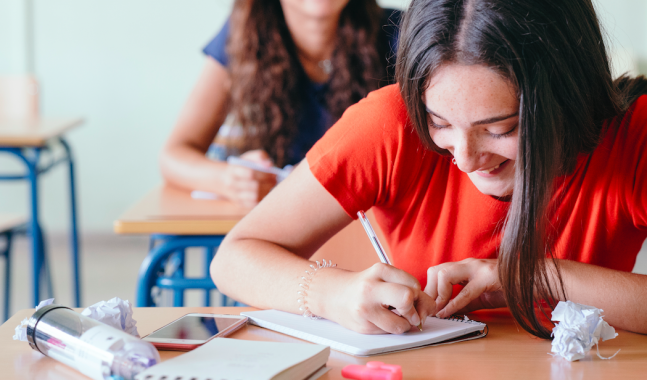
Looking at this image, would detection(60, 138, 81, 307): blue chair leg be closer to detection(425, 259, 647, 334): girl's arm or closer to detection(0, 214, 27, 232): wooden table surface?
detection(0, 214, 27, 232): wooden table surface

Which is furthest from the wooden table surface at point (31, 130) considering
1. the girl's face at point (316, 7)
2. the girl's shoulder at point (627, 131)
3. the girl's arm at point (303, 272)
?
the girl's shoulder at point (627, 131)

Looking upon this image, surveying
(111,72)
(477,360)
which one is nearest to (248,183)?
(477,360)

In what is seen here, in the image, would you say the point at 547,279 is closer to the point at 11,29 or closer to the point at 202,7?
the point at 202,7

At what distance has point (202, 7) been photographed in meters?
3.75

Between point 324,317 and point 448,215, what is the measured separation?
31 cm

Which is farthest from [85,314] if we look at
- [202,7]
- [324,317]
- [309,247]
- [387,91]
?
[202,7]

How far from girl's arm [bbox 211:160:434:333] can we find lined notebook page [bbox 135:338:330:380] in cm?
11

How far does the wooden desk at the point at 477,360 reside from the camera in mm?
595

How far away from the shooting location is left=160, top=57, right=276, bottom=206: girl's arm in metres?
1.45

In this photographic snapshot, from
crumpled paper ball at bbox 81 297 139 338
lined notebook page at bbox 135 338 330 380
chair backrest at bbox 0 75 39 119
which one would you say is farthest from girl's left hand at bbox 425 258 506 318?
chair backrest at bbox 0 75 39 119

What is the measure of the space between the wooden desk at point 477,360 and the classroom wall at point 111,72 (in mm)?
3203

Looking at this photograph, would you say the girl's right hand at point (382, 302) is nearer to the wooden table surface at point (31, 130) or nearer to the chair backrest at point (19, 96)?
the wooden table surface at point (31, 130)

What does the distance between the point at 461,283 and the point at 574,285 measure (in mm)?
140

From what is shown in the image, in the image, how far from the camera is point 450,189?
95 cm
